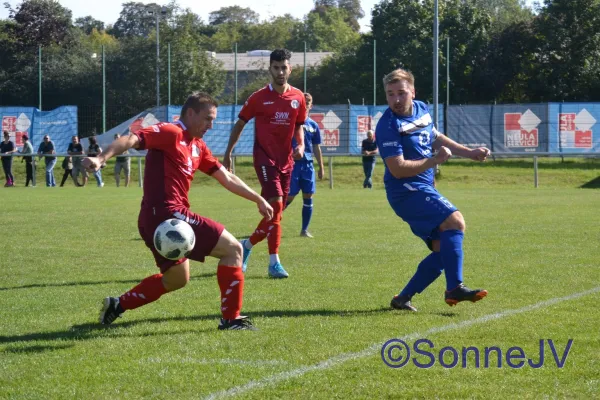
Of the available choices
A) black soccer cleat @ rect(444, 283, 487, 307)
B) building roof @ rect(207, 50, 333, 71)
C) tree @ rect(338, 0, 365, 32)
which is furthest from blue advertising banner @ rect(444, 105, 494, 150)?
tree @ rect(338, 0, 365, 32)

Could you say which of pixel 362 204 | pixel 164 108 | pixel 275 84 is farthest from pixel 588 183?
pixel 275 84

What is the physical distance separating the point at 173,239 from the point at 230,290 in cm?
59

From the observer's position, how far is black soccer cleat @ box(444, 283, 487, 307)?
611 cm

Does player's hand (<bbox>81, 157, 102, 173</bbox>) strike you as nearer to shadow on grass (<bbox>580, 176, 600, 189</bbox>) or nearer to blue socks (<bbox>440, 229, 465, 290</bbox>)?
blue socks (<bbox>440, 229, 465, 290</bbox>)

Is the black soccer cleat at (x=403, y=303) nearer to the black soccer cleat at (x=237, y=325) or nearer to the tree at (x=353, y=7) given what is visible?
the black soccer cleat at (x=237, y=325)

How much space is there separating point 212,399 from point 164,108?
97.5ft

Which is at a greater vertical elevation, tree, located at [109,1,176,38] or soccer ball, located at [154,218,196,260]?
tree, located at [109,1,176,38]

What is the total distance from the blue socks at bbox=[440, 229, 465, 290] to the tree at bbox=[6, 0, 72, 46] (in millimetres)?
50283

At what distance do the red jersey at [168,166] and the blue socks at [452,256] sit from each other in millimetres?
1844

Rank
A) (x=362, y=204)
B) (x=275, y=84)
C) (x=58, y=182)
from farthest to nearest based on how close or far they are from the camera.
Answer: (x=58, y=182) → (x=362, y=204) → (x=275, y=84)

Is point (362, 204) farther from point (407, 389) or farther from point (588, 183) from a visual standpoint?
point (407, 389)

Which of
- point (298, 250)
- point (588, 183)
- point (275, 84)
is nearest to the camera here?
point (275, 84)

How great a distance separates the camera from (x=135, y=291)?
618 cm

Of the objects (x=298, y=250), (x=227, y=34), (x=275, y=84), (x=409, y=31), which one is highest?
(x=227, y=34)
